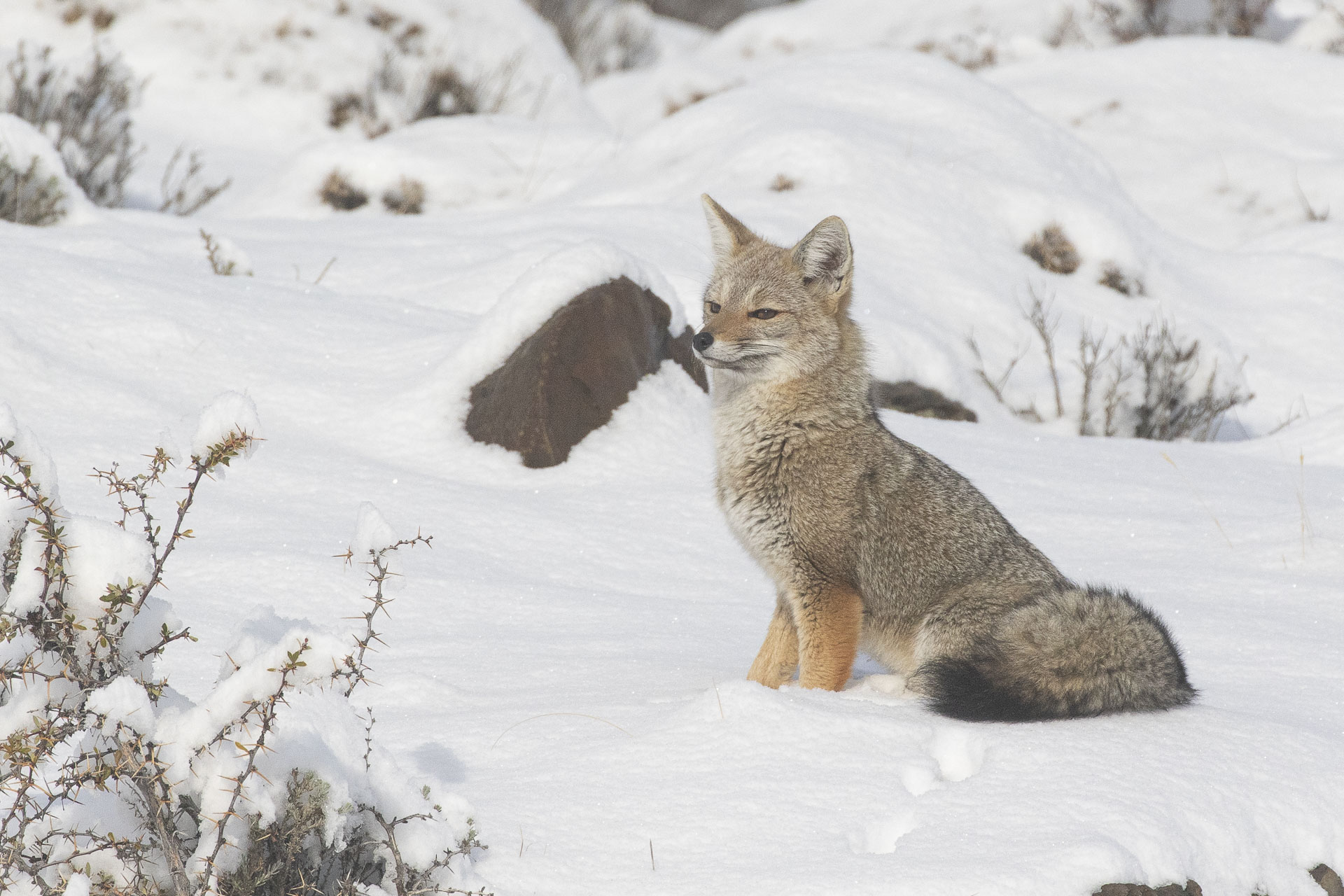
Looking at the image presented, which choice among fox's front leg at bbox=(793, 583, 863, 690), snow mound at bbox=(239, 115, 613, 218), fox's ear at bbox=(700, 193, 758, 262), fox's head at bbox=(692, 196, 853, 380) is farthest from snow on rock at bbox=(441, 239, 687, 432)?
snow mound at bbox=(239, 115, 613, 218)

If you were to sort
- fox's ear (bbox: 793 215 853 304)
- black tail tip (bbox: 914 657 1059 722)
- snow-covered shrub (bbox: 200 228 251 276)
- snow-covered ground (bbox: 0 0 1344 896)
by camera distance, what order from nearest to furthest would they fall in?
snow-covered ground (bbox: 0 0 1344 896) < black tail tip (bbox: 914 657 1059 722) < fox's ear (bbox: 793 215 853 304) < snow-covered shrub (bbox: 200 228 251 276)

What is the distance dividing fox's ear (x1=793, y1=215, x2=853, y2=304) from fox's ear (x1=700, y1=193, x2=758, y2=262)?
1.28ft

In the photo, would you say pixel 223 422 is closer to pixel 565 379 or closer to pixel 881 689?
pixel 881 689

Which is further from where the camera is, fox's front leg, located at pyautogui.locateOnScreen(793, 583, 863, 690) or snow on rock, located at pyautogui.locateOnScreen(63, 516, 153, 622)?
fox's front leg, located at pyautogui.locateOnScreen(793, 583, 863, 690)

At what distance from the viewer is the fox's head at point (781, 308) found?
3.92m

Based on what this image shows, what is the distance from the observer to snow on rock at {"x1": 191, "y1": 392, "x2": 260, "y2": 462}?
2.13 meters

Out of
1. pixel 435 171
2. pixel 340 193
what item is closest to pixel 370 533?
pixel 340 193

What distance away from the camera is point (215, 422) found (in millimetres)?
2131

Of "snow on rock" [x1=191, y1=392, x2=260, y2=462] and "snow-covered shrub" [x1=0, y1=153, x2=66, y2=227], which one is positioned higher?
"snow on rock" [x1=191, y1=392, x2=260, y2=462]

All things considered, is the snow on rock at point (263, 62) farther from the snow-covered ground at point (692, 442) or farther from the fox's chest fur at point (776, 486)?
the fox's chest fur at point (776, 486)

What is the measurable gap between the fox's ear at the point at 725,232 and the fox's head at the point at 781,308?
0.15 m

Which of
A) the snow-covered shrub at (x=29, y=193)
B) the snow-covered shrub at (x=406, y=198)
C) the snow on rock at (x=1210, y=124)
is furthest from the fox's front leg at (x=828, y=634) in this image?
the snow on rock at (x=1210, y=124)

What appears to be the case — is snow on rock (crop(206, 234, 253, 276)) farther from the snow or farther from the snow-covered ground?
the snow

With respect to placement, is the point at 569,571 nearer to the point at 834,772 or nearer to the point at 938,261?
the point at 834,772
